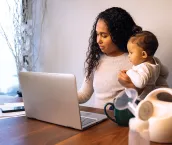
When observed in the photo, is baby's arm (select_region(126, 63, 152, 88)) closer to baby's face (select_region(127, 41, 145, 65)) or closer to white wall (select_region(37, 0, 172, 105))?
baby's face (select_region(127, 41, 145, 65))

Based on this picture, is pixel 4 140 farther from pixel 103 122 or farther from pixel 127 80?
pixel 127 80

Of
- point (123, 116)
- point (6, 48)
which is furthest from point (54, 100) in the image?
point (6, 48)

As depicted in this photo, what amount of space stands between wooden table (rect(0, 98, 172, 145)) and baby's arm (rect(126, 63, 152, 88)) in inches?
10.1

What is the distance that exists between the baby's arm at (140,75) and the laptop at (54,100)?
0.24 meters

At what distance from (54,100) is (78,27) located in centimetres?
145

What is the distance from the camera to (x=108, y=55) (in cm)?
166

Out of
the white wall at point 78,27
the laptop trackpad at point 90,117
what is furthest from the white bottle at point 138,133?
the white wall at point 78,27

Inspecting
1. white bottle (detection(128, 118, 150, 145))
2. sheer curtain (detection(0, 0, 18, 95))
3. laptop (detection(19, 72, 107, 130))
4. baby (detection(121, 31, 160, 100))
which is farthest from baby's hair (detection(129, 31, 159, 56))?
sheer curtain (detection(0, 0, 18, 95))

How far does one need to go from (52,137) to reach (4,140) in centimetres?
17

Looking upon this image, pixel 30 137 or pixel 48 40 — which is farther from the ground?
pixel 48 40

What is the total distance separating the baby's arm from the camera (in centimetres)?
117

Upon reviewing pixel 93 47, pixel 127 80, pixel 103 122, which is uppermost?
pixel 93 47

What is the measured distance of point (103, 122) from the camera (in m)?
1.06

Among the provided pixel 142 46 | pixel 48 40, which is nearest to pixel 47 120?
pixel 142 46
